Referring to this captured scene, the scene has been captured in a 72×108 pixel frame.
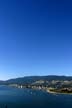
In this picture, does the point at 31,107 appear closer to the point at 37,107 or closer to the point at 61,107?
the point at 37,107

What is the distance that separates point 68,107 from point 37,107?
11.5 m

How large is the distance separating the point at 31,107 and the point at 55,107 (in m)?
8.86

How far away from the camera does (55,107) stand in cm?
10019

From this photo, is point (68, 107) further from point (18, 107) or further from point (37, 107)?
point (18, 107)

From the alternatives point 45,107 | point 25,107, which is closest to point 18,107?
point 25,107

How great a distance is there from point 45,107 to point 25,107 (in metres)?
7.34

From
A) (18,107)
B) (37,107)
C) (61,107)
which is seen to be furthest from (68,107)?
(18,107)

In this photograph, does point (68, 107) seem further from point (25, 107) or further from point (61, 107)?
point (25, 107)

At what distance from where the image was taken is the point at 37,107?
330 ft

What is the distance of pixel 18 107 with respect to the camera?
325 feet

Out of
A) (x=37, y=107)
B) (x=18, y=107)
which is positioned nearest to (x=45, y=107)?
(x=37, y=107)

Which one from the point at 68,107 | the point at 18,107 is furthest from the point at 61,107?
the point at 18,107

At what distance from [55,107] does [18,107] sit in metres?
13.5

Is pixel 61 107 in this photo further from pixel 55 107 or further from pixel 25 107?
pixel 25 107
